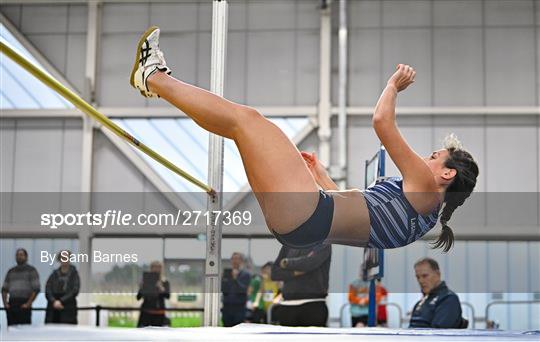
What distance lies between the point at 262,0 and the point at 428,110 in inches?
102

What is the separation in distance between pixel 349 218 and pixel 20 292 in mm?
5765

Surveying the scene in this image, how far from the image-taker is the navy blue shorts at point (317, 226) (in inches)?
Result: 114

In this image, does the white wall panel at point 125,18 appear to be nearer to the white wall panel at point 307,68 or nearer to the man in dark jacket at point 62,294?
the white wall panel at point 307,68

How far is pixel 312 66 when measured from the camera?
434 inches

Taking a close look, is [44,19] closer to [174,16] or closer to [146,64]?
[174,16]

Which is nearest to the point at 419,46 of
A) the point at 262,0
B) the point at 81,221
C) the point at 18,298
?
the point at 262,0

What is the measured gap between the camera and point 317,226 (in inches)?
115

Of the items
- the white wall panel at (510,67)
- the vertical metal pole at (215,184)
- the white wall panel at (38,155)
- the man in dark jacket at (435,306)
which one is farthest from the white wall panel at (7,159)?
the vertical metal pole at (215,184)

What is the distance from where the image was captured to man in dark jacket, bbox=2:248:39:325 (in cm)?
809

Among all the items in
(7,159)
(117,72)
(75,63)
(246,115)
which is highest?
(75,63)

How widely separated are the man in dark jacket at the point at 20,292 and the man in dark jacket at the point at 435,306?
14.7 ft

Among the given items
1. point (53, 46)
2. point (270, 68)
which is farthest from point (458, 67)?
point (53, 46)

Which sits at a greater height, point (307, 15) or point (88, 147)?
point (307, 15)

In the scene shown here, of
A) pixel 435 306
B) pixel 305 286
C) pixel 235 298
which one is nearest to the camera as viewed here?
pixel 435 306
